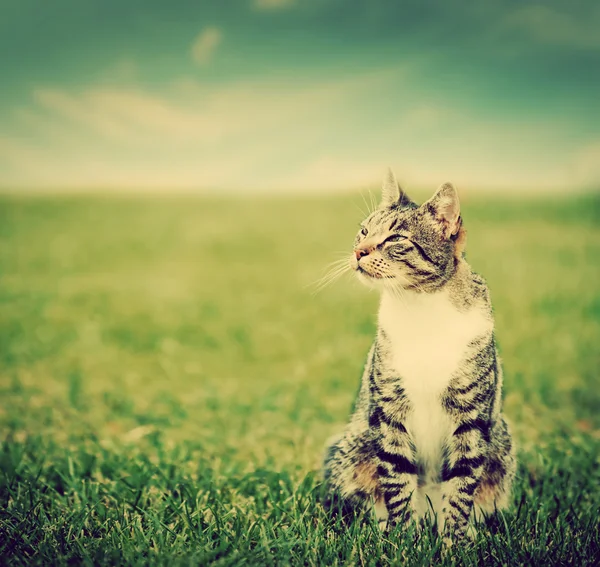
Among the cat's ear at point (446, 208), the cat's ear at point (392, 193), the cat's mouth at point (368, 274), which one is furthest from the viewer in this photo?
the cat's ear at point (392, 193)

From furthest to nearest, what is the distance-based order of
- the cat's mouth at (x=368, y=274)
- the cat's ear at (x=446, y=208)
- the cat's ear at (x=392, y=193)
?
the cat's ear at (x=392, y=193) < the cat's mouth at (x=368, y=274) < the cat's ear at (x=446, y=208)

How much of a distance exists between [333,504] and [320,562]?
0.34 metres

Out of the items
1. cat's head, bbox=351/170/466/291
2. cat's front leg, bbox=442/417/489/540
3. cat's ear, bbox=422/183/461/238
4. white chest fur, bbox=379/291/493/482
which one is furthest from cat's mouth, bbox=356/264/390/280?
cat's front leg, bbox=442/417/489/540

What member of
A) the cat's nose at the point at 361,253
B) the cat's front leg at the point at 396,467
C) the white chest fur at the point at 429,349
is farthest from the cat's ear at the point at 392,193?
the cat's front leg at the point at 396,467

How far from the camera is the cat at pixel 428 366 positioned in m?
2.24

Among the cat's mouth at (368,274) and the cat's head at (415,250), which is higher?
the cat's head at (415,250)

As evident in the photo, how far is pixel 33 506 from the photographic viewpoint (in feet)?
8.38

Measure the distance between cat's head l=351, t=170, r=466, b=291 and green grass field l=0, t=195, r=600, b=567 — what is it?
48 centimetres

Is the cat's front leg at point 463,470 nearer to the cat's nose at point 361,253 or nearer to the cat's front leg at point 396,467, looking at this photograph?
the cat's front leg at point 396,467

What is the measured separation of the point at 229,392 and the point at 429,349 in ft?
9.12

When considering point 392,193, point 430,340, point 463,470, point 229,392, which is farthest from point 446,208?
point 229,392

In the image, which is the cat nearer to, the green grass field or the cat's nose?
the cat's nose

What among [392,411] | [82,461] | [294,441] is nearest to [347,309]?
[294,441]

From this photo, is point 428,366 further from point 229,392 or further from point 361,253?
point 229,392
